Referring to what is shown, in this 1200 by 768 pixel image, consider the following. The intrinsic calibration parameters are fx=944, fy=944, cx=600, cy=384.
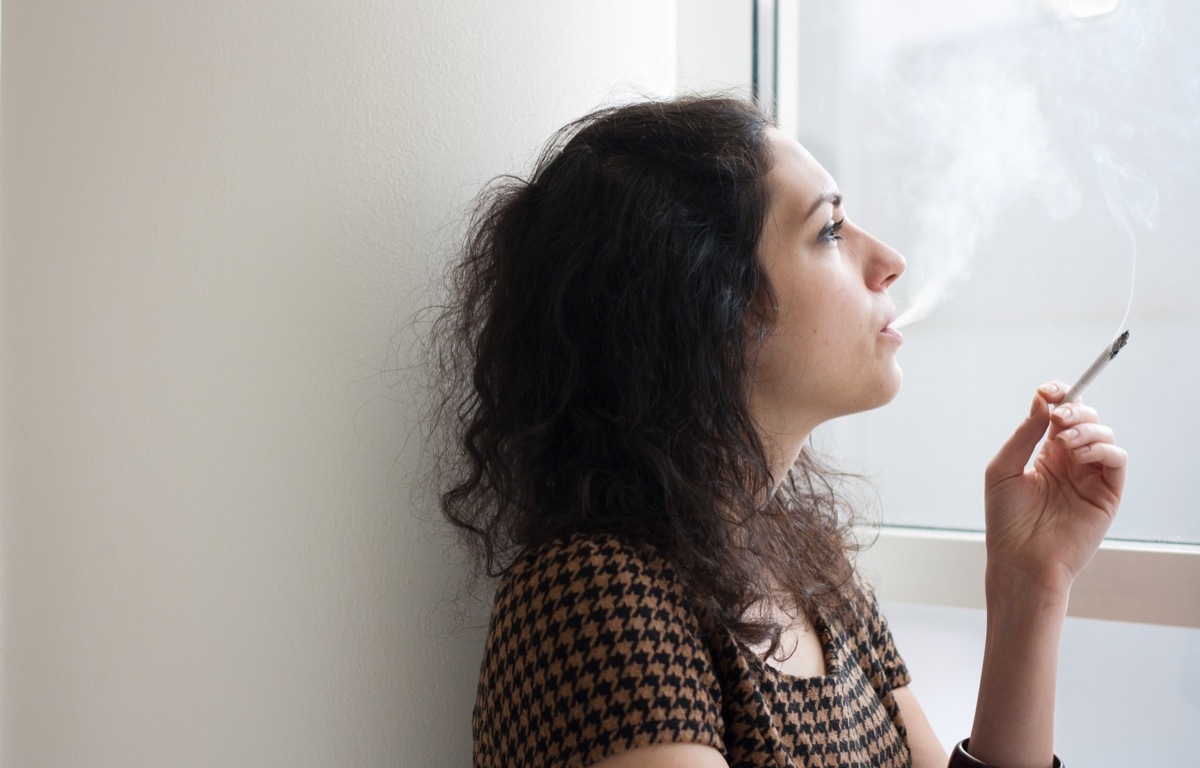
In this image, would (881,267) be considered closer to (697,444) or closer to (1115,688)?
(697,444)

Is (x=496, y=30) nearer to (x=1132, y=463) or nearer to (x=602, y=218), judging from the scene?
(x=602, y=218)

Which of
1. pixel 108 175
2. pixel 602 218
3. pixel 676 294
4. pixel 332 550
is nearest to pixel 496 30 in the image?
pixel 602 218

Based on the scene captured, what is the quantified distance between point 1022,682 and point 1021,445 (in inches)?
10.7

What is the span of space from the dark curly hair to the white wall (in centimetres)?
7

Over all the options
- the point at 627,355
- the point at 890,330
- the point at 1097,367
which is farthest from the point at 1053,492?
the point at 627,355

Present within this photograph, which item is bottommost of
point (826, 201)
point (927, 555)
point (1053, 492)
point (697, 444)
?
point (927, 555)

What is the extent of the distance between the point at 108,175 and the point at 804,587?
794mm

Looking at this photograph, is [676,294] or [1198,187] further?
[1198,187]

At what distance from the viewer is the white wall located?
2.23 ft

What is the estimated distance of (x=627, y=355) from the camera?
940 mm

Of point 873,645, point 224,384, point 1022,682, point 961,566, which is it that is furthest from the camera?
point 961,566

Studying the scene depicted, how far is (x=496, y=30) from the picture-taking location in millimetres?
1062

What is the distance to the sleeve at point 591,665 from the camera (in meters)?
0.77

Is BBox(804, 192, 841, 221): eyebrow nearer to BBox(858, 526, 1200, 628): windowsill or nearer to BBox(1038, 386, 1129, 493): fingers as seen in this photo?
BBox(1038, 386, 1129, 493): fingers
